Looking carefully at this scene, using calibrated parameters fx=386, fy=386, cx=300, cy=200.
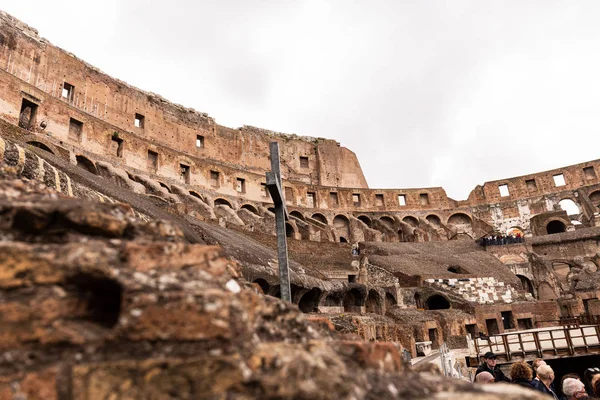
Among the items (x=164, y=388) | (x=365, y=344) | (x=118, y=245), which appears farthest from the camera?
(x=365, y=344)

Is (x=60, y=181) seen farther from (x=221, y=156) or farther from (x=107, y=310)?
(x=221, y=156)

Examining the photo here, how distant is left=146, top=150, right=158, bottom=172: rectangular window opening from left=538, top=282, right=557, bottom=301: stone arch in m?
27.7

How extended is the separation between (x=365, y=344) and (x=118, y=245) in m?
1.50

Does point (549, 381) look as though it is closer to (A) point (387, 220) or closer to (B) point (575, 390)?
(B) point (575, 390)

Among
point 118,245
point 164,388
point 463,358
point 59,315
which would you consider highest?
point 118,245

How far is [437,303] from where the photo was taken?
20.8 meters

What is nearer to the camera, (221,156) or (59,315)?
(59,315)

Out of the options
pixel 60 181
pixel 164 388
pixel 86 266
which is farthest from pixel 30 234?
pixel 60 181

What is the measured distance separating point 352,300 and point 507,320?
813cm

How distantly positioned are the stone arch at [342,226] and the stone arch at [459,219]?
11.8 m

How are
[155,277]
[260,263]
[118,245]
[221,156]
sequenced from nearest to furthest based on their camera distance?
1. [155,277]
2. [118,245]
3. [260,263]
4. [221,156]

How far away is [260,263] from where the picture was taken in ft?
43.9

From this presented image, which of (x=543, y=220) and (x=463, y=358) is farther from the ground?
(x=543, y=220)

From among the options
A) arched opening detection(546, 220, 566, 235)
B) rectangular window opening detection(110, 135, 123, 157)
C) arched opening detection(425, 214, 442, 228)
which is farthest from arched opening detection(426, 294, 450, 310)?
arched opening detection(546, 220, 566, 235)
